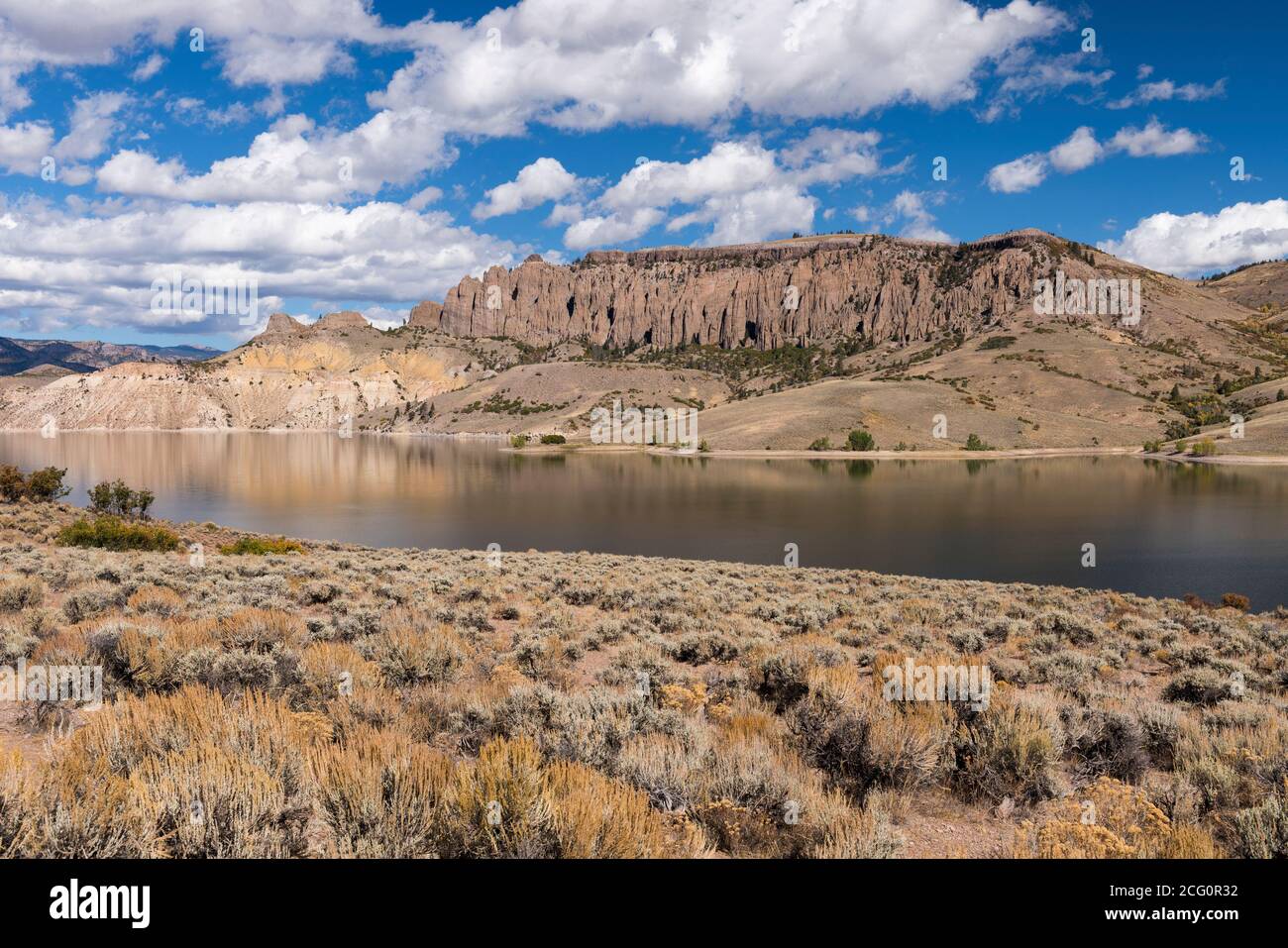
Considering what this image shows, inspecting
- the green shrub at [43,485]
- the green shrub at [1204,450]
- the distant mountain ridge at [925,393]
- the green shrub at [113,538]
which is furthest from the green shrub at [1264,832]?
the green shrub at [1204,450]

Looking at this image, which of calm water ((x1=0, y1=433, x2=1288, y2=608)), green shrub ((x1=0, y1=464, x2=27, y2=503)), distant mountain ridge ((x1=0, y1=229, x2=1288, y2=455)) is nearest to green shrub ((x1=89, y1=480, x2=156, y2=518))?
green shrub ((x1=0, y1=464, x2=27, y2=503))

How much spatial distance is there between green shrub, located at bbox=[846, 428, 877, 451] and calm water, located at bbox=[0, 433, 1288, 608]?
947 cm

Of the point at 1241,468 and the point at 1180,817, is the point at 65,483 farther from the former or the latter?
the point at 1241,468

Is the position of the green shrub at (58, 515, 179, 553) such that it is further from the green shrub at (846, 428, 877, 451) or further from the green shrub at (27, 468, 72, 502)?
the green shrub at (846, 428, 877, 451)

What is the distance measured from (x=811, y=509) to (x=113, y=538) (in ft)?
136

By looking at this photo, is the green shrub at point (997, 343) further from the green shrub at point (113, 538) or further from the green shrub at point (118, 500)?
the green shrub at point (113, 538)

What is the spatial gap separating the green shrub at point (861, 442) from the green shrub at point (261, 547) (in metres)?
88.3

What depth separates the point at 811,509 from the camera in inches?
2053

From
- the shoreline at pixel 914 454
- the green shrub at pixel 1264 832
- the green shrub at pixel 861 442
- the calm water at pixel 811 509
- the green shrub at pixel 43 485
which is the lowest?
the calm water at pixel 811 509

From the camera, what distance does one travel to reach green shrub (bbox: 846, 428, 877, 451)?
4072 inches

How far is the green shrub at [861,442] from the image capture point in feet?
339

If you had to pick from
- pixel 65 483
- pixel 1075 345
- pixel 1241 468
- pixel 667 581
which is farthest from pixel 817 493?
pixel 1075 345
